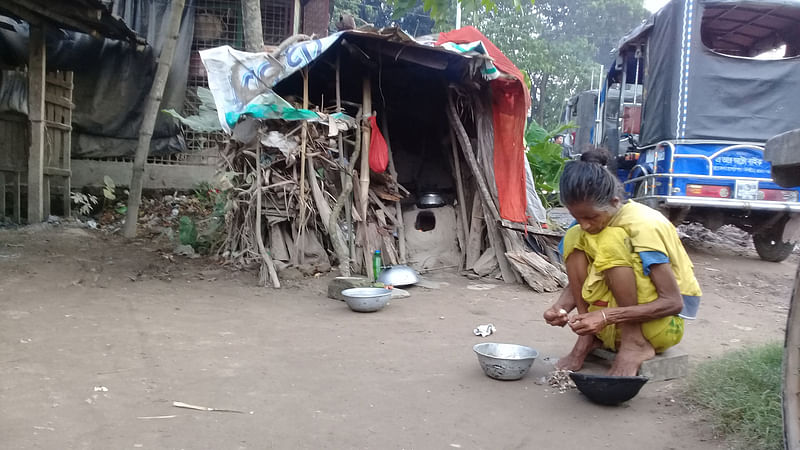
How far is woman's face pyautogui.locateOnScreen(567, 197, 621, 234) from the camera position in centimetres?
259

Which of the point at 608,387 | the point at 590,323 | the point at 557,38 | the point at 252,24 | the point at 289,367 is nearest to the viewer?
the point at 608,387

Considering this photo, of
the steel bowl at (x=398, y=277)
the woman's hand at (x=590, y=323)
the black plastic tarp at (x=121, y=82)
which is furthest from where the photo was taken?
the black plastic tarp at (x=121, y=82)

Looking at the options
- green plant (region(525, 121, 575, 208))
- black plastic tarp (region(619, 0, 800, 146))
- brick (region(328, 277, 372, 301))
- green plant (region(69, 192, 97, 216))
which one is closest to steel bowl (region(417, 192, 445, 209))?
green plant (region(525, 121, 575, 208))

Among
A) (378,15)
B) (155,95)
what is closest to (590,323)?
(155,95)

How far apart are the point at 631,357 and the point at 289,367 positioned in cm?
178

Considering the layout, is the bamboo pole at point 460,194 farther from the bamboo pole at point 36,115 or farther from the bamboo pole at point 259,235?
the bamboo pole at point 36,115

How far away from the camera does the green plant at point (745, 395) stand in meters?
2.07

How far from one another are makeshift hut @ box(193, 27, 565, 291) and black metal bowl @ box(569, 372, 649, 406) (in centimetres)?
318

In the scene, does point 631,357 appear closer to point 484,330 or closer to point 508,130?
point 484,330

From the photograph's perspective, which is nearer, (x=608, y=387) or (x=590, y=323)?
(x=608, y=387)

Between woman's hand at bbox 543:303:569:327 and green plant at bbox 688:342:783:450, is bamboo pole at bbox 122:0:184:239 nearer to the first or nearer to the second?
woman's hand at bbox 543:303:569:327

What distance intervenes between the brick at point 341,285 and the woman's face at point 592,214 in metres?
2.73

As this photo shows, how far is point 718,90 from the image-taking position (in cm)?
617

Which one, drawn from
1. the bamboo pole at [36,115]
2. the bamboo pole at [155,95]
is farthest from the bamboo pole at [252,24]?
the bamboo pole at [36,115]
